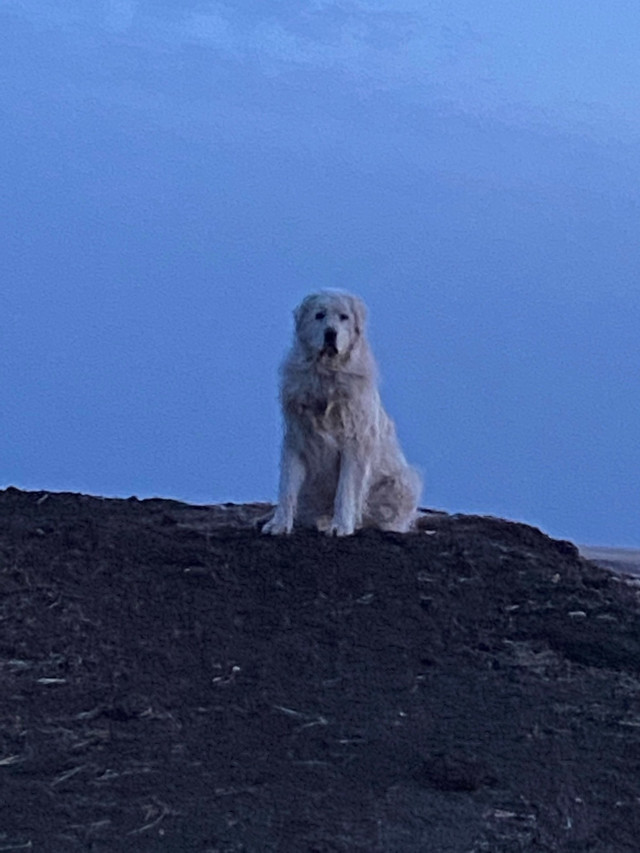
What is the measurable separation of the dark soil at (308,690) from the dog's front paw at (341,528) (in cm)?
24

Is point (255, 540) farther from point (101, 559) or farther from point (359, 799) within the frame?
point (359, 799)

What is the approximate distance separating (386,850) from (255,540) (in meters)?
3.74

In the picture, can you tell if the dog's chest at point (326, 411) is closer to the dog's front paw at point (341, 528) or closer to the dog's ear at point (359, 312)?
the dog's ear at point (359, 312)

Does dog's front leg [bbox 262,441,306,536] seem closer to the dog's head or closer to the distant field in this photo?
the dog's head

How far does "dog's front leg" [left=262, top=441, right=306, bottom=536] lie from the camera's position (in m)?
8.70

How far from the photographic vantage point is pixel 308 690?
6254 millimetres

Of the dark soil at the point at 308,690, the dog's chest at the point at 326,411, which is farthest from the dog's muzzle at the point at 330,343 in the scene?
the dark soil at the point at 308,690

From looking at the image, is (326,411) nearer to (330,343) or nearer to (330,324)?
(330,343)

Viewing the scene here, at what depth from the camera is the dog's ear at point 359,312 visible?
8.79 meters

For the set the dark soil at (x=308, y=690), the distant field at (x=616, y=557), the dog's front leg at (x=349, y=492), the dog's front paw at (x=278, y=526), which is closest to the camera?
the dark soil at (x=308, y=690)

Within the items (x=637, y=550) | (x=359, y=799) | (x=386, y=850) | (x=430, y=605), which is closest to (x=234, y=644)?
(x=430, y=605)

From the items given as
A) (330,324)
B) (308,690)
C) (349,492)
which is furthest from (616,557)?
(308,690)

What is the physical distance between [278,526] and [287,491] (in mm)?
266

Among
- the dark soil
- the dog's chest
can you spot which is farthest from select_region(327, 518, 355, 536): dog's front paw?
the dog's chest
